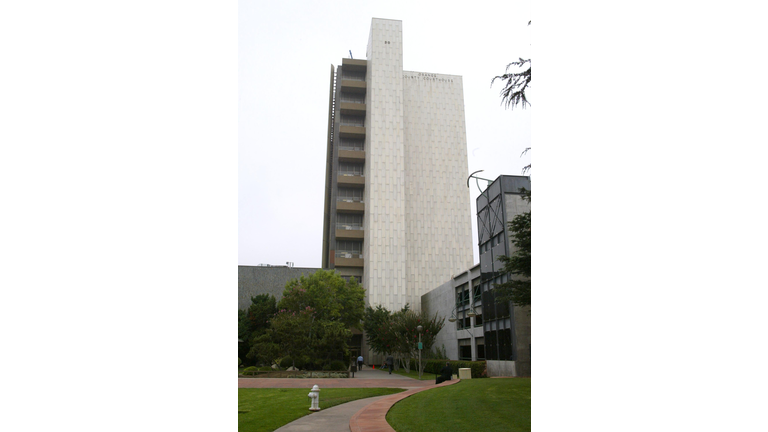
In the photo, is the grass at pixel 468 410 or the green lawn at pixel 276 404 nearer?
the grass at pixel 468 410

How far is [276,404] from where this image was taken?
1427 cm

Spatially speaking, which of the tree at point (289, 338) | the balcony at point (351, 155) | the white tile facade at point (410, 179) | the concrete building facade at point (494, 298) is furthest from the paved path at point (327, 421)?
the balcony at point (351, 155)

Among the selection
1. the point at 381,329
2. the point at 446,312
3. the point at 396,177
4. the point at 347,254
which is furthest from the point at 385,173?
the point at 381,329

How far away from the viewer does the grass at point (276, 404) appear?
10.6 metres

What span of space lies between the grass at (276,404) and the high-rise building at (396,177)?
99.8ft

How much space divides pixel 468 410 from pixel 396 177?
140ft

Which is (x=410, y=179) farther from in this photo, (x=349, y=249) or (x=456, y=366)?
(x=456, y=366)

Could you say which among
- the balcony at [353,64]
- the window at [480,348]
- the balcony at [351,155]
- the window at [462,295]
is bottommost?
the window at [480,348]

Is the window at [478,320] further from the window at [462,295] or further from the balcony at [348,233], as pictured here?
the balcony at [348,233]
